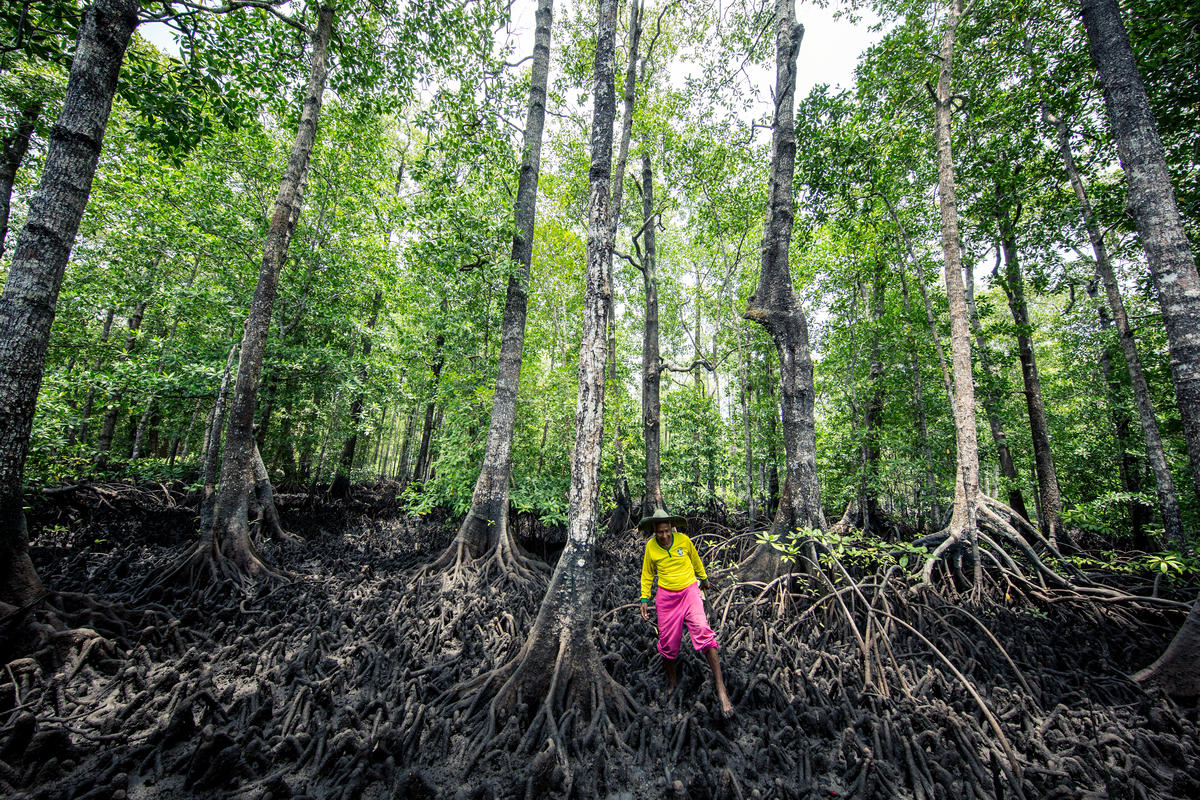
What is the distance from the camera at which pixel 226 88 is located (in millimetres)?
5914

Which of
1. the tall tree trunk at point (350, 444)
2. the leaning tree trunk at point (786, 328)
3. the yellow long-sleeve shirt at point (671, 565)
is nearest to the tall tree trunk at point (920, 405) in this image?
the leaning tree trunk at point (786, 328)

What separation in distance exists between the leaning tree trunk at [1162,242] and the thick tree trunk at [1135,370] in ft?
13.5

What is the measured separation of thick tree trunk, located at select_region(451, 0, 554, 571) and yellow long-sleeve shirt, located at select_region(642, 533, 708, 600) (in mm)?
2826

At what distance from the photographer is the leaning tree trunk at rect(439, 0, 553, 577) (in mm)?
6355

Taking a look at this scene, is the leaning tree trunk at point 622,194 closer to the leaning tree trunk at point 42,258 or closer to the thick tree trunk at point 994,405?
the leaning tree trunk at point 42,258

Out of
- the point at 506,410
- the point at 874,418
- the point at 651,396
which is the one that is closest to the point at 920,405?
A: the point at 874,418

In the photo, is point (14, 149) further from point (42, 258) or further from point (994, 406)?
point (994, 406)

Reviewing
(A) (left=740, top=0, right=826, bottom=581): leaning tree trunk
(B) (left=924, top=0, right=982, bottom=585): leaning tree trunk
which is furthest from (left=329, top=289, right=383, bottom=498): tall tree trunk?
(B) (left=924, top=0, right=982, bottom=585): leaning tree trunk

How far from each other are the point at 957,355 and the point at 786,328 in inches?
103

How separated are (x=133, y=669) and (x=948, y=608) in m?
8.49

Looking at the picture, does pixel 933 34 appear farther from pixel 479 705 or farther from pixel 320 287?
pixel 320 287

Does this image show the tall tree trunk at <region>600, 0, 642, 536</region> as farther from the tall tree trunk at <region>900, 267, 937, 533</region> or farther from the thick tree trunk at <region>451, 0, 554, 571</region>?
the tall tree trunk at <region>900, 267, 937, 533</region>

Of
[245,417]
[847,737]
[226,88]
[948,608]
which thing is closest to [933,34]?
[948,608]

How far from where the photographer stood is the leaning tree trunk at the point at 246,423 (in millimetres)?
5605
